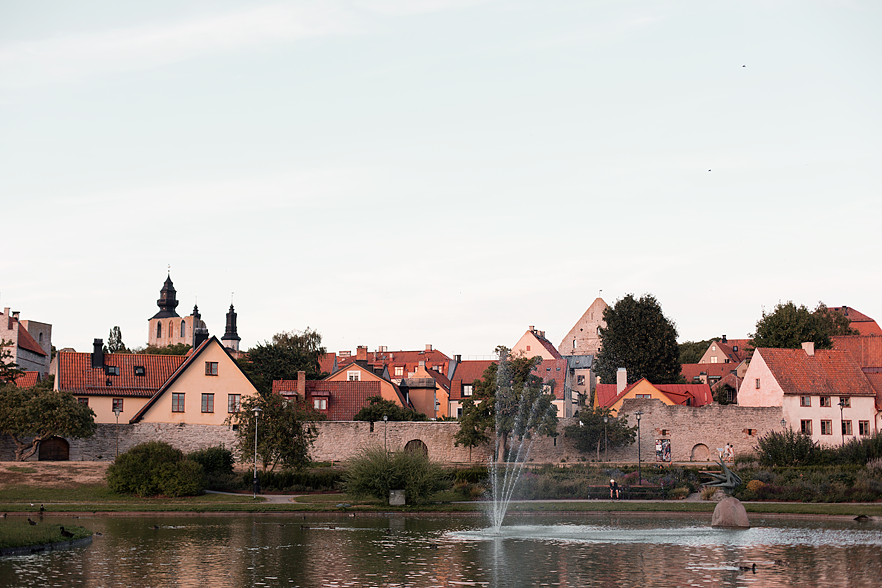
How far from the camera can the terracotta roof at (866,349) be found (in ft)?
216

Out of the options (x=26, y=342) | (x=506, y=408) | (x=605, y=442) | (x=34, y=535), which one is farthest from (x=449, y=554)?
(x=26, y=342)

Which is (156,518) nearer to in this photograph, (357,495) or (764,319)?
(357,495)

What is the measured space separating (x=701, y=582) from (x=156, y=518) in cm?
1978

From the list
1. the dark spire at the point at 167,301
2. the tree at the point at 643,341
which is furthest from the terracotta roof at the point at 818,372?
the dark spire at the point at 167,301

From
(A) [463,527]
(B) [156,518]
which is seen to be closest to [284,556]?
(A) [463,527]

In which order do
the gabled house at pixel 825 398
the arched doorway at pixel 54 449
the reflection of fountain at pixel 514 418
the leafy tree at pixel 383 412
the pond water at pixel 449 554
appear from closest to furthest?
the pond water at pixel 449 554 < the arched doorway at pixel 54 449 < the reflection of fountain at pixel 514 418 < the gabled house at pixel 825 398 < the leafy tree at pixel 383 412

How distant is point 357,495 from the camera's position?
113ft

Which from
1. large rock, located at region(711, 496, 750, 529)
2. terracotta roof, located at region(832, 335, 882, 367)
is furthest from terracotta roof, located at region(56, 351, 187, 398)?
terracotta roof, located at region(832, 335, 882, 367)

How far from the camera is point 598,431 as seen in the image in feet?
184

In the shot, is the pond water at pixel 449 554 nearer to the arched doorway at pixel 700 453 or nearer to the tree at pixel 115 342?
the arched doorway at pixel 700 453

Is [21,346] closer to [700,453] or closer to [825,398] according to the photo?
[700,453]

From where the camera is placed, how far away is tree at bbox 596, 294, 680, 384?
79.3 metres

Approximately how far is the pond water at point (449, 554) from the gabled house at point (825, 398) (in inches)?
1187

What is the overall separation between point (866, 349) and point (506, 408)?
100ft
